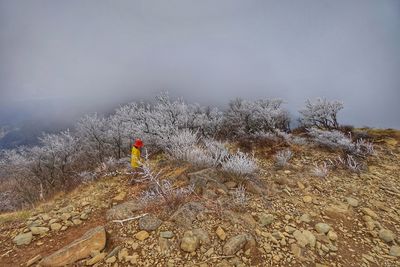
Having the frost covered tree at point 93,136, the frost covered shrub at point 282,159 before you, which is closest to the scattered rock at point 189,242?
the frost covered shrub at point 282,159

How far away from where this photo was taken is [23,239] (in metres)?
3.75

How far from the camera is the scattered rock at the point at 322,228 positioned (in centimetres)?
366

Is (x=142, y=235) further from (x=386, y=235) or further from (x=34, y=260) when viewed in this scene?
A: (x=386, y=235)

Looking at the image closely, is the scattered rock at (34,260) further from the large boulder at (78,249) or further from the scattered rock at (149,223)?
the scattered rock at (149,223)

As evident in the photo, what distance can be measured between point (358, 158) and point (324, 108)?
5.67 m

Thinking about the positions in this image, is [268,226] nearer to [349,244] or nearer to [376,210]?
[349,244]

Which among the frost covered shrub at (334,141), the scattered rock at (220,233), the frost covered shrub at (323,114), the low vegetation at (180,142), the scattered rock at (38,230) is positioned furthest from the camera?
the frost covered shrub at (323,114)

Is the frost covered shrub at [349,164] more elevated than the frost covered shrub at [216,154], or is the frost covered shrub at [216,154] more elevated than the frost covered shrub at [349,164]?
the frost covered shrub at [216,154]

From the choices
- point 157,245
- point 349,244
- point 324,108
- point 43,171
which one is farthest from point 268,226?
point 43,171

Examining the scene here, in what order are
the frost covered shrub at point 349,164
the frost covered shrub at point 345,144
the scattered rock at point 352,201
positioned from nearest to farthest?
the scattered rock at point 352,201 → the frost covered shrub at point 349,164 → the frost covered shrub at point 345,144

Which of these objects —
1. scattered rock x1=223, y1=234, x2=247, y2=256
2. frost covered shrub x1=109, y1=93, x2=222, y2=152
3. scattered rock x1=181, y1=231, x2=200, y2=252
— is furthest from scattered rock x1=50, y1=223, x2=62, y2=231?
frost covered shrub x1=109, y1=93, x2=222, y2=152

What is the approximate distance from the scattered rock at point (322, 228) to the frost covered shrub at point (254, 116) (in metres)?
9.95

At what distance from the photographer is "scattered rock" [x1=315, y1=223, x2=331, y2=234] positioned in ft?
12.0

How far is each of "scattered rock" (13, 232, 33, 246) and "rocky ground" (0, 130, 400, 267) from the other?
1 cm
